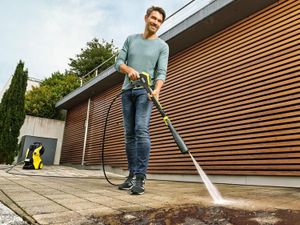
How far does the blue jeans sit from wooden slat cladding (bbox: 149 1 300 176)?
2.42 metres

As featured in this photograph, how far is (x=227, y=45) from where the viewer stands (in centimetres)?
539

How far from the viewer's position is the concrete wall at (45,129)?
12.3 meters

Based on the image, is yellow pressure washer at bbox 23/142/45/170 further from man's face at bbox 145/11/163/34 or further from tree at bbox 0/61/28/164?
man's face at bbox 145/11/163/34

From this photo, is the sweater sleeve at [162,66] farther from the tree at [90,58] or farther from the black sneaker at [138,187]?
the tree at [90,58]

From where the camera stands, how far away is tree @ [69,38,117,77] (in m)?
23.2

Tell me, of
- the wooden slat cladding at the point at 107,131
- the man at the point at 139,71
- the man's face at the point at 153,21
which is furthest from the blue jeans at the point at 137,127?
the wooden slat cladding at the point at 107,131

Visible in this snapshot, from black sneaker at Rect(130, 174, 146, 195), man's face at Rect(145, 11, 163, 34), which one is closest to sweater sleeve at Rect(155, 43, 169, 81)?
man's face at Rect(145, 11, 163, 34)

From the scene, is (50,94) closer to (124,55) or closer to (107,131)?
(107,131)

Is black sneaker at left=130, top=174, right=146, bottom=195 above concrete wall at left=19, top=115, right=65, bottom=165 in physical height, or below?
below

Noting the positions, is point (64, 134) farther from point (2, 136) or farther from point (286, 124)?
point (286, 124)

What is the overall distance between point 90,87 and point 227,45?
6.04 meters

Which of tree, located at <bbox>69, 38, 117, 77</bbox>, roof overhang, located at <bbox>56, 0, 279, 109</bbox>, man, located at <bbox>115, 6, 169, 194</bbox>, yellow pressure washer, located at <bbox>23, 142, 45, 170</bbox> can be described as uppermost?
tree, located at <bbox>69, 38, 117, 77</bbox>

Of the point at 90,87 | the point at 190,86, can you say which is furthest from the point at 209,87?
the point at 90,87

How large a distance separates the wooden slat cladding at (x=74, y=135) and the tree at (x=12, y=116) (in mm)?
2364
